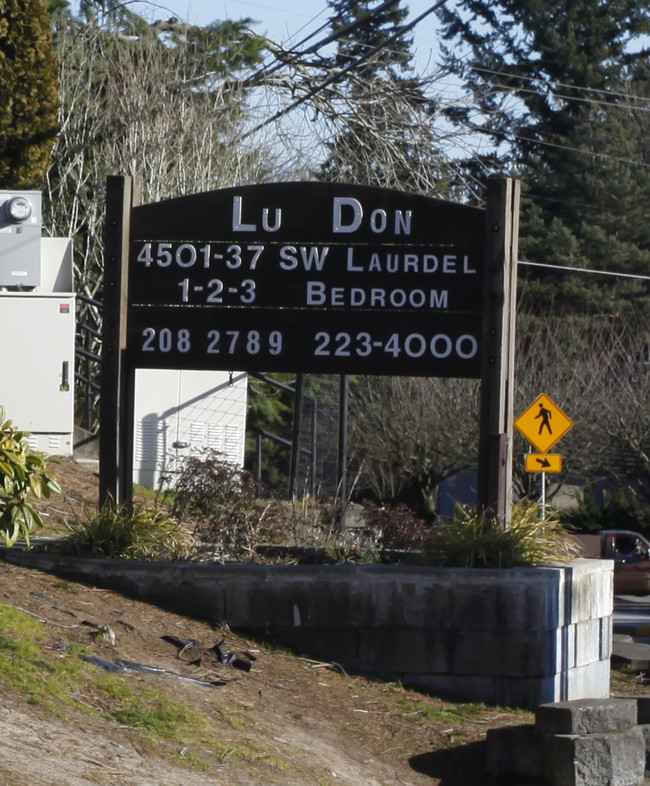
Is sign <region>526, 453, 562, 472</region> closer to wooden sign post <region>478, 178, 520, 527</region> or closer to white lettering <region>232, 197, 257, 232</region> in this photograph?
wooden sign post <region>478, 178, 520, 527</region>

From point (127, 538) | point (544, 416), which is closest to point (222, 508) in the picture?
point (127, 538)

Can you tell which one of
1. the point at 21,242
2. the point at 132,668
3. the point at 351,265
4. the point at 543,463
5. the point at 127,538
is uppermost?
the point at 21,242

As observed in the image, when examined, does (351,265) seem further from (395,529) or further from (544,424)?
(544,424)

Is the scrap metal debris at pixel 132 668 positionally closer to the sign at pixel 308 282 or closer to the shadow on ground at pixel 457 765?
the shadow on ground at pixel 457 765

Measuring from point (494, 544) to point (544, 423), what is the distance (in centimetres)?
1083

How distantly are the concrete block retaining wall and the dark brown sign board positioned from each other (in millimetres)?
1671

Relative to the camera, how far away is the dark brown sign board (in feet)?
29.7

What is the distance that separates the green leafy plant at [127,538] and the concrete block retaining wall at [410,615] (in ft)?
1.24

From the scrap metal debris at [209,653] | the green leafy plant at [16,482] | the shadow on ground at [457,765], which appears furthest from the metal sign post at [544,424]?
the green leafy plant at [16,482]

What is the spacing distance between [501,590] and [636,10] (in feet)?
131

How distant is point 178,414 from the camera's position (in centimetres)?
1689

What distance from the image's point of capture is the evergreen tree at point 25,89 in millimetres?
15859

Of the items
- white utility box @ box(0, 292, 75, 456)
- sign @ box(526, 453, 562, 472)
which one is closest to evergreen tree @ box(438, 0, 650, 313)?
sign @ box(526, 453, 562, 472)

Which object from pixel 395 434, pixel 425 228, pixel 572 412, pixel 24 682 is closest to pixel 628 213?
pixel 572 412
